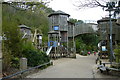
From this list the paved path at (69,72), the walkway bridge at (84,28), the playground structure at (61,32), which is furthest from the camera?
the walkway bridge at (84,28)

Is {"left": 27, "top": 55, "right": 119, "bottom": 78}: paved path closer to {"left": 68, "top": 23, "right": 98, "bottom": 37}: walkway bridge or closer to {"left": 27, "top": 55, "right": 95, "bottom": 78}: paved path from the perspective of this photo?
{"left": 27, "top": 55, "right": 95, "bottom": 78}: paved path

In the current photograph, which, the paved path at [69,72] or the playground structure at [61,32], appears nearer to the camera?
the paved path at [69,72]

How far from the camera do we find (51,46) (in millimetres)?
21828

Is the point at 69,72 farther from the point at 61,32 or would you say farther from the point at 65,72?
the point at 61,32

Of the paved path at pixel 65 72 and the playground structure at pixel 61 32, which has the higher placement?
the playground structure at pixel 61 32

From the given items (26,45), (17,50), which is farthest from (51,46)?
(17,50)

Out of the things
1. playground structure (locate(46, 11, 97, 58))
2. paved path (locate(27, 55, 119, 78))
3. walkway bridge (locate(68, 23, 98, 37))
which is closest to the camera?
paved path (locate(27, 55, 119, 78))

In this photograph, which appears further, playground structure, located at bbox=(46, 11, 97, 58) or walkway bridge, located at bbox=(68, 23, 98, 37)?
walkway bridge, located at bbox=(68, 23, 98, 37)

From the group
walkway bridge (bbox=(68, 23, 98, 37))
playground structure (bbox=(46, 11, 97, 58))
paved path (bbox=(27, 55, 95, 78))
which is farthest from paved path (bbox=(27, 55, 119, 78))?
walkway bridge (bbox=(68, 23, 98, 37))

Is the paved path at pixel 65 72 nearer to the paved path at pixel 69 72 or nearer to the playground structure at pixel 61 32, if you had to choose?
the paved path at pixel 69 72

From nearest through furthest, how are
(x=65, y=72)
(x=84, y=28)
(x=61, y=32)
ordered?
(x=65, y=72) < (x=61, y=32) < (x=84, y=28)

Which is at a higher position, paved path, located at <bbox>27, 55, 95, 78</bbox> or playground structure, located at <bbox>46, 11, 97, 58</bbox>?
playground structure, located at <bbox>46, 11, 97, 58</bbox>

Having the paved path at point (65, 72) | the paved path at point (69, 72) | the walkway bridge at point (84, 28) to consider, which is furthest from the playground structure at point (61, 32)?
the paved path at point (69, 72)

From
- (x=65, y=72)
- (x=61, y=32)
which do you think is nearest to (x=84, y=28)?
(x=61, y=32)
